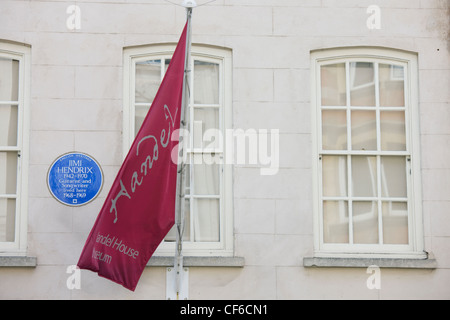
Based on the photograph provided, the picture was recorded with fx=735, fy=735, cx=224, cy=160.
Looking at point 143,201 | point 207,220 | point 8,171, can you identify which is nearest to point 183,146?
point 143,201

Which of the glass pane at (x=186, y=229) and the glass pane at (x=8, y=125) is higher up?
the glass pane at (x=8, y=125)

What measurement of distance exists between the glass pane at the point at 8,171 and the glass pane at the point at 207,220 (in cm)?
215

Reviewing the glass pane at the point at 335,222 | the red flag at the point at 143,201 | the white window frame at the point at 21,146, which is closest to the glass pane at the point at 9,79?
the white window frame at the point at 21,146

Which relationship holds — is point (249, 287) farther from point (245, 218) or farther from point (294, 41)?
point (294, 41)

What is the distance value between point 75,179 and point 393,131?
150 inches

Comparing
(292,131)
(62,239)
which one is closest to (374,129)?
(292,131)

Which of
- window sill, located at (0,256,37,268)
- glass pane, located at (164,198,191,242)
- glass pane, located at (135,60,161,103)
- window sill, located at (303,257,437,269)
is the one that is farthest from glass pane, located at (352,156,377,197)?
window sill, located at (0,256,37,268)

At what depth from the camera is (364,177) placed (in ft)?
28.7

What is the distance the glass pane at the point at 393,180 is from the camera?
875 centimetres

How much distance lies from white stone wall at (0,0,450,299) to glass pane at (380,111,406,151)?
0.26 metres

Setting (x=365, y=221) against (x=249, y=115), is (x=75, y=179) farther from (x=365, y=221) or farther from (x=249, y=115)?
(x=365, y=221)

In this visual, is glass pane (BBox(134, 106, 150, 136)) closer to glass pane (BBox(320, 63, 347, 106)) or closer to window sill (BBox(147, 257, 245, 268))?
window sill (BBox(147, 257, 245, 268))

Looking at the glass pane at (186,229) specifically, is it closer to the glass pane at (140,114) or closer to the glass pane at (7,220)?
the glass pane at (140,114)

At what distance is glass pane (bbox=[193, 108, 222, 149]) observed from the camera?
8750 mm
